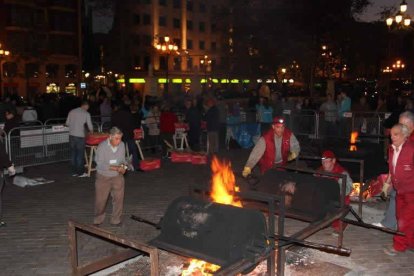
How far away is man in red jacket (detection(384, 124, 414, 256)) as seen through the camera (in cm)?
638

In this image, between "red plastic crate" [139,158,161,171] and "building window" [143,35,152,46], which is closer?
"red plastic crate" [139,158,161,171]

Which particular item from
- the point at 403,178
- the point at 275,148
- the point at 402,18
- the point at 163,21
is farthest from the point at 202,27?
the point at 403,178

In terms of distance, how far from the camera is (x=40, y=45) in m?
53.5

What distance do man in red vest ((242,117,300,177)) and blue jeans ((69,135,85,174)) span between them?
5.88 meters

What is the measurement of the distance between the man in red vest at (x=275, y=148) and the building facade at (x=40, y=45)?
148ft

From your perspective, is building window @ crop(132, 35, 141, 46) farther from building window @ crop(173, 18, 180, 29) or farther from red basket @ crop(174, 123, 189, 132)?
red basket @ crop(174, 123, 189, 132)

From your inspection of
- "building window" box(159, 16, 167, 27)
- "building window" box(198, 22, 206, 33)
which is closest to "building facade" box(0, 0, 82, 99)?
"building window" box(159, 16, 167, 27)

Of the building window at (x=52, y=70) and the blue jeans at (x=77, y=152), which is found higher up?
the building window at (x=52, y=70)

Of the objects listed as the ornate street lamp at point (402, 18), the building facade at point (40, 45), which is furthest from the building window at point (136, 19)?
the ornate street lamp at point (402, 18)

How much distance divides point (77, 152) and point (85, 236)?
503cm

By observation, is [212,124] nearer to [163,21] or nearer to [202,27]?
[163,21]

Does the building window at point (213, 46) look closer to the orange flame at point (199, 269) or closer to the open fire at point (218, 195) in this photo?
the open fire at point (218, 195)

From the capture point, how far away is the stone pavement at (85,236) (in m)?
6.20

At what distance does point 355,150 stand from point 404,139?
4.68 meters
